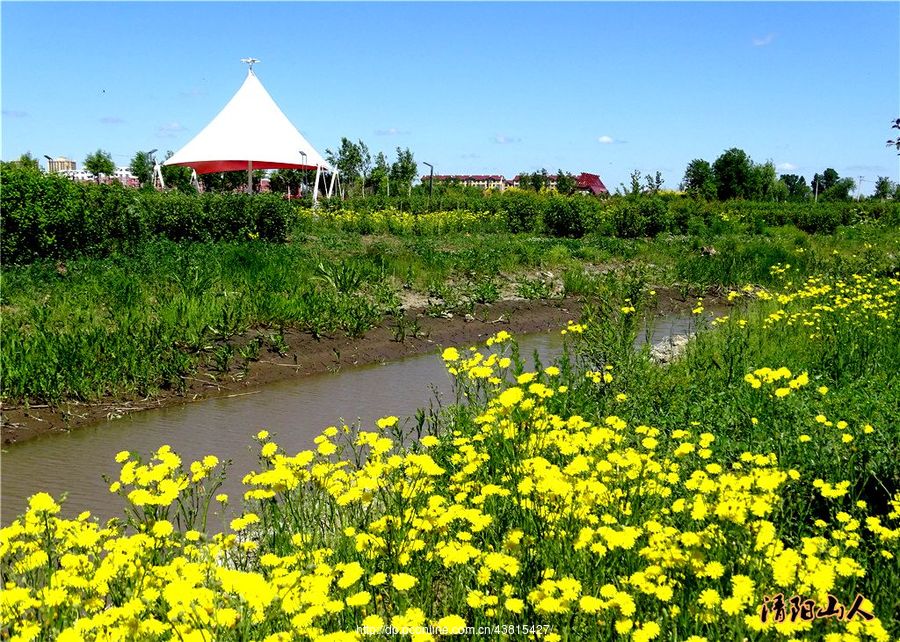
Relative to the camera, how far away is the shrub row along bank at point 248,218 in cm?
1181

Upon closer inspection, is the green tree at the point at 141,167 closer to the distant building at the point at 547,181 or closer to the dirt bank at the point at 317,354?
the distant building at the point at 547,181

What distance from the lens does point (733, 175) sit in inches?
2063

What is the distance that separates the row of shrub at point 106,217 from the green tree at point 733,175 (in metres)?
41.3

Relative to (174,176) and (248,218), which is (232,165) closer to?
(248,218)

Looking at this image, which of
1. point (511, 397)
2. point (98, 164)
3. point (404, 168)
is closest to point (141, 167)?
point (98, 164)

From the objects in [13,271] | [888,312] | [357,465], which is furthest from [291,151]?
[357,465]

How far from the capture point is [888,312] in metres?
8.90

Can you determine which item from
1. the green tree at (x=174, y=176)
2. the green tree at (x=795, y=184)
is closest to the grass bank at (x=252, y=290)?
the green tree at (x=174, y=176)

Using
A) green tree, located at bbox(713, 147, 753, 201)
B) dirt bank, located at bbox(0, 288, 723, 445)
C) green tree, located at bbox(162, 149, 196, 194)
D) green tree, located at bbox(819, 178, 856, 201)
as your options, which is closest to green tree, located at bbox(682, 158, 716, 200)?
green tree, located at bbox(713, 147, 753, 201)

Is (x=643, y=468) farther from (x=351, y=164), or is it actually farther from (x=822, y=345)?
(x=351, y=164)

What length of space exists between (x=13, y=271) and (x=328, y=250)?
5.76m

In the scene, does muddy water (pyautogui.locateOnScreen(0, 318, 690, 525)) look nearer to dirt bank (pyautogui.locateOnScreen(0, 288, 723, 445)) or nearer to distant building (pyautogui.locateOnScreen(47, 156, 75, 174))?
dirt bank (pyautogui.locateOnScreen(0, 288, 723, 445))

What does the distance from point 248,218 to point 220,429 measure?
9648 mm

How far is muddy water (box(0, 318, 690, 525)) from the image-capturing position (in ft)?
19.5
